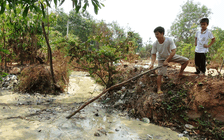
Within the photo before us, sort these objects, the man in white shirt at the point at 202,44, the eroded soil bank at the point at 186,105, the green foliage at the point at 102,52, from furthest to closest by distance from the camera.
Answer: the green foliage at the point at 102,52 < the man in white shirt at the point at 202,44 < the eroded soil bank at the point at 186,105

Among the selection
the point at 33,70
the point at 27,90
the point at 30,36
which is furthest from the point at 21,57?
the point at 27,90

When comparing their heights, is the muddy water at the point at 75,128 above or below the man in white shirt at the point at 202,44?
below

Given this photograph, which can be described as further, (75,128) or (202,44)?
(202,44)

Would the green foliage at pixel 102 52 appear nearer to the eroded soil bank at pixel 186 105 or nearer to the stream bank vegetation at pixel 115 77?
the stream bank vegetation at pixel 115 77

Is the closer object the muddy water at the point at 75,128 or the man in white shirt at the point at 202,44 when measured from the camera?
the muddy water at the point at 75,128

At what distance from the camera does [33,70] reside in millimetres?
5801

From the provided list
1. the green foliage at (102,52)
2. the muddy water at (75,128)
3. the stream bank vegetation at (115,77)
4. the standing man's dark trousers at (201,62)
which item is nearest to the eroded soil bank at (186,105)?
the stream bank vegetation at (115,77)

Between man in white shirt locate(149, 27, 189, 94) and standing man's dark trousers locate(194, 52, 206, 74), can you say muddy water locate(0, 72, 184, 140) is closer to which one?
man in white shirt locate(149, 27, 189, 94)

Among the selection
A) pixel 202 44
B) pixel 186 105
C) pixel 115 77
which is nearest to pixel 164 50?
pixel 202 44

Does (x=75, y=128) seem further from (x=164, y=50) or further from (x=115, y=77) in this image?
(x=115, y=77)

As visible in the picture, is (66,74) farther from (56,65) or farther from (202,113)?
(202,113)

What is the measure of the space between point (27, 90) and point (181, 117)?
557 centimetres

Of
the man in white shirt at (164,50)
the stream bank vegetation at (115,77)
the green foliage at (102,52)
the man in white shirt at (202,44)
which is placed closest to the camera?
the stream bank vegetation at (115,77)

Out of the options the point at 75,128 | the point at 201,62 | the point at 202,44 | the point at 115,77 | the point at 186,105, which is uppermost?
the point at 202,44
